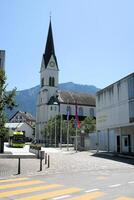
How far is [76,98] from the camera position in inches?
5167

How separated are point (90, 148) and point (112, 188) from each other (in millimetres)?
44250

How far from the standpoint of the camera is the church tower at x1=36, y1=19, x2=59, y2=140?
393 feet

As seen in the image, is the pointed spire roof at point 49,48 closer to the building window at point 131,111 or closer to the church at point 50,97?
the church at point 50,97

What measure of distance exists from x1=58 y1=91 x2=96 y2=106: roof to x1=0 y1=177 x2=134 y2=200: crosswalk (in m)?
107

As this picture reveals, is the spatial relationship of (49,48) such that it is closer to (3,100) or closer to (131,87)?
(131,87)

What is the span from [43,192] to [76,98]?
387ft

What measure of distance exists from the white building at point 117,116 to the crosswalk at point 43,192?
26606 mm

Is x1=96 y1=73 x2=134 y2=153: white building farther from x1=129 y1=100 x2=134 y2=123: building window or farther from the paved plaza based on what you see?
the paved plaza


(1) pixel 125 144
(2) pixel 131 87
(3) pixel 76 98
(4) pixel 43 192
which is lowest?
(4) pixel 43 192

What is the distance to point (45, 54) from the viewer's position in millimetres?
119938

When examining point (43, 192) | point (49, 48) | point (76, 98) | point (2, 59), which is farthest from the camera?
point (76, 98)

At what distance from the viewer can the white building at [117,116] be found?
4172 centimetres

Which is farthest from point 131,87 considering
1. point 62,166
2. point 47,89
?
point 47,89

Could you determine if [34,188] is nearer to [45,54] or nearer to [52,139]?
[52,139]
